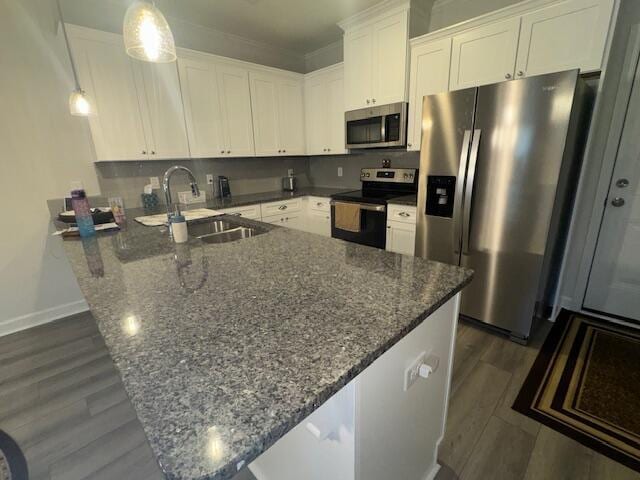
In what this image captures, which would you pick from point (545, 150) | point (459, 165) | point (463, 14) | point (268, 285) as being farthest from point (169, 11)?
point (545, 150)

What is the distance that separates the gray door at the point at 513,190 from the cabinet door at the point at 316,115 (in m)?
1.97

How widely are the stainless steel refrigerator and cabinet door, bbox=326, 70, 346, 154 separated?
4.36 feet

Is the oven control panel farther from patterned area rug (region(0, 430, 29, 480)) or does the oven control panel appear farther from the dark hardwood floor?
patterned area rug (region(0, 430, 29, 480))

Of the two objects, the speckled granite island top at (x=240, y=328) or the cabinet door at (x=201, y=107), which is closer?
the speckled granite island top at (x=240, y=328)

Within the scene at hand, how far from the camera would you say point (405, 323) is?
76cm

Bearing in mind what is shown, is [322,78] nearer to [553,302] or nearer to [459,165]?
[459,165]

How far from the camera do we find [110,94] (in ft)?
8.14

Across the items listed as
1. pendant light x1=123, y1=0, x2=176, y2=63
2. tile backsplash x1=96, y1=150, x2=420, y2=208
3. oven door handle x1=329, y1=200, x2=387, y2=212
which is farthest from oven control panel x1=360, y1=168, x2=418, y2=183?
pendant light x1=123, y1=0, x2=176, y2=63

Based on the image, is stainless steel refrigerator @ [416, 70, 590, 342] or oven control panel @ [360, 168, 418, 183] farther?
oven control panel @ [360, 168, 418, 183]

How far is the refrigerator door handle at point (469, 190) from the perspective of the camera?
203cm

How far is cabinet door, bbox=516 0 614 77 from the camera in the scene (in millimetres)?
1788

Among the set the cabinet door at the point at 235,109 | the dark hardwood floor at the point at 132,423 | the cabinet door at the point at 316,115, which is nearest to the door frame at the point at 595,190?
the dark hardwood floor at the point at 132,423

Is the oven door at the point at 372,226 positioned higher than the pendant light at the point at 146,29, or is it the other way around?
the pendant light at the point at 146,29

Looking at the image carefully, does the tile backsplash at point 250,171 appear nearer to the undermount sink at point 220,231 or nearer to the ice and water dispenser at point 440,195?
the ice and water dispenser at point 440,195
